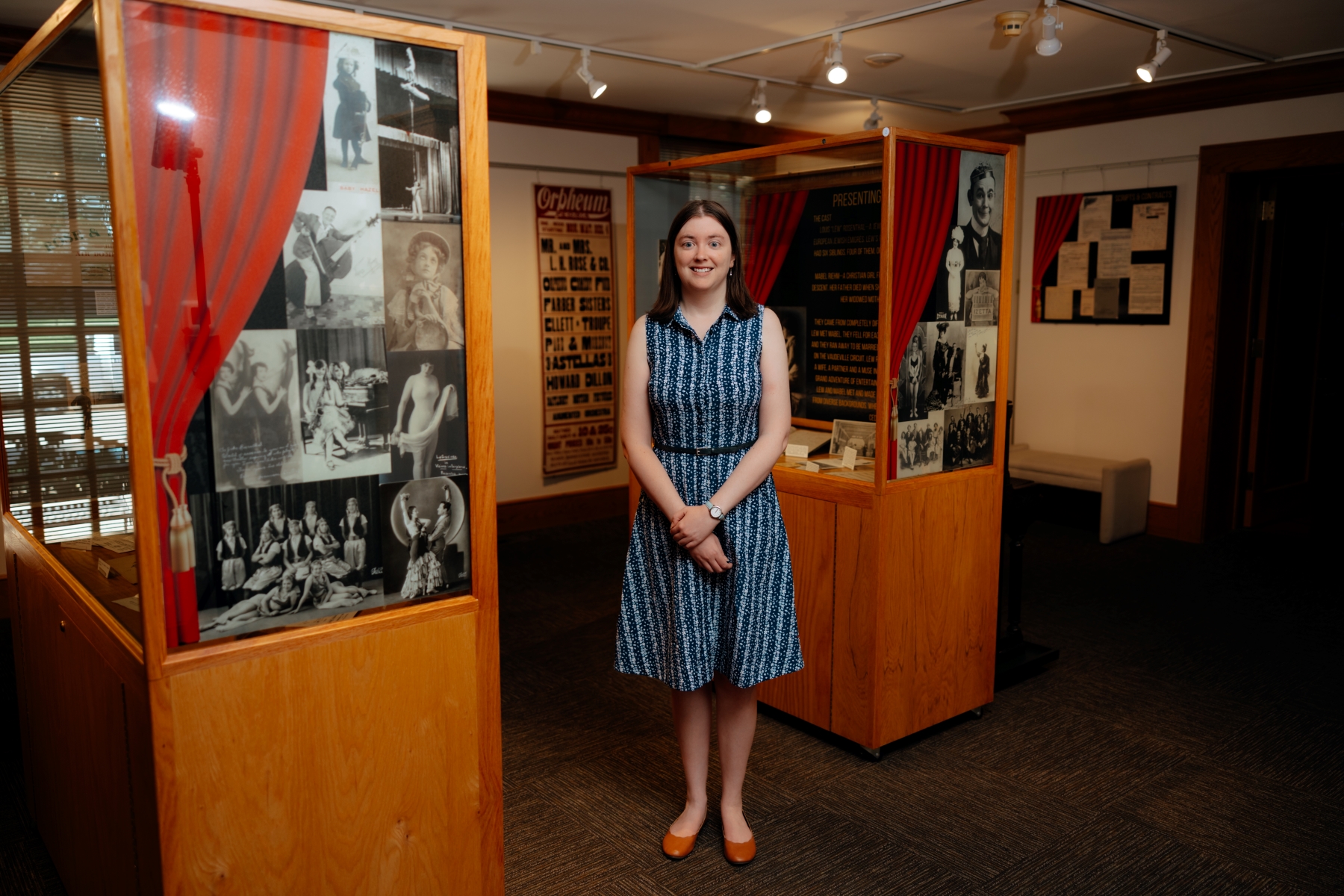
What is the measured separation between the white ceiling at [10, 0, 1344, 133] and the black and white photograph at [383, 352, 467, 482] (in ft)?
8.61

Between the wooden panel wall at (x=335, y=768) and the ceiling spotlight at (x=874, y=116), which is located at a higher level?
the ceiling spotlight at (x=874, y=116)

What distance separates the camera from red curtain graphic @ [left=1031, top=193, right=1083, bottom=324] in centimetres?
597

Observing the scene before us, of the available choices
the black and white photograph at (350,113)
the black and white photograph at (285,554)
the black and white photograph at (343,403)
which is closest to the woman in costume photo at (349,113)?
the black and white photograph at (350,113)

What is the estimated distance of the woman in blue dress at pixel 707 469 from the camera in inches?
85.7

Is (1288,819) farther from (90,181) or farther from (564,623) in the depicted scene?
(90,181)

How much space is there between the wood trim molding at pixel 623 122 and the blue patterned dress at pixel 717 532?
12.0ft

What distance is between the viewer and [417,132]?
153 cm

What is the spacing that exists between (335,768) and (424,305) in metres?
0.78

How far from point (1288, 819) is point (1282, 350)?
413 cm

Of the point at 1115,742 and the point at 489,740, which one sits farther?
the point at 1115,742

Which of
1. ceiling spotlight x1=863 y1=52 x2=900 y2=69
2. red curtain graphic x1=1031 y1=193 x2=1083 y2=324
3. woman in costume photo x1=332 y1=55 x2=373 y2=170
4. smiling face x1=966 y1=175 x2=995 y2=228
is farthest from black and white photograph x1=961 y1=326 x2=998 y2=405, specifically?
red curtain graphic x1=1031 y1=193 x2=1083 y2=324

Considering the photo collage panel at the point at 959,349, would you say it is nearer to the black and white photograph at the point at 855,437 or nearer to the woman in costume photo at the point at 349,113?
the black and white photograph at the point at 855,437

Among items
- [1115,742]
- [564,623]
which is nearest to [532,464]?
[564,623]

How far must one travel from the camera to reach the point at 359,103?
147cm
